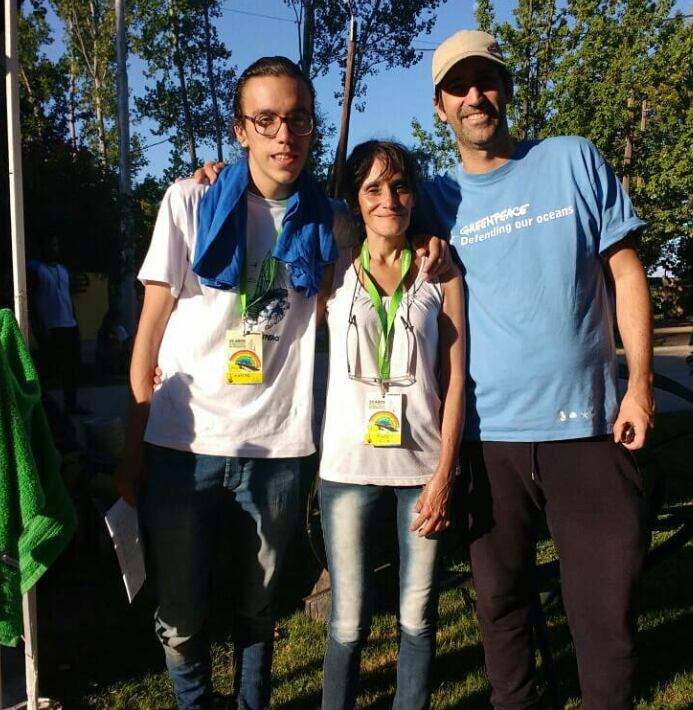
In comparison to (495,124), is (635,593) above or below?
below

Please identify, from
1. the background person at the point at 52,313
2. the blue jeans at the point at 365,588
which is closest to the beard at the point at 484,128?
the blue jeans at the point at 365,588

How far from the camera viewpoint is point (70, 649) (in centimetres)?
345

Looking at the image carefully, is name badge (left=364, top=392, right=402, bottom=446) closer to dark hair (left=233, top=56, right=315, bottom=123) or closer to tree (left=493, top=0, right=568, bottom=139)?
dark hair (left=233, top=56, right=315, bottom=123)

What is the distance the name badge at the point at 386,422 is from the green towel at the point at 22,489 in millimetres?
886

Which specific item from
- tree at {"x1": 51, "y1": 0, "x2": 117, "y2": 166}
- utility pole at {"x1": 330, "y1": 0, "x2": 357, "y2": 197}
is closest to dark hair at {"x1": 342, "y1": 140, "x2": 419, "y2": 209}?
utility pole at {"x1": 330, "y1": 0, "x2": 357, "y2": 197}

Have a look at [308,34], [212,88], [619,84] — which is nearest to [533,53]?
[619,84]

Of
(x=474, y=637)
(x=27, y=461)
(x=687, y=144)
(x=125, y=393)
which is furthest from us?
(x=687, y=144)

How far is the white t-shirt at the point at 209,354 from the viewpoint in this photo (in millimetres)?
2195

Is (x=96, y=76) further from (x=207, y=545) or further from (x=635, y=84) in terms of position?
(x=207, y=545)

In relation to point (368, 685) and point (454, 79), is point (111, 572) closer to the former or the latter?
point (368, 685)

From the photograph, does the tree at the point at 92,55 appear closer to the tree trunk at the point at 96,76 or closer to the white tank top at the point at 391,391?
the tree trunk at the point at 96,76

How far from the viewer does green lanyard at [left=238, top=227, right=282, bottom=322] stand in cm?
221

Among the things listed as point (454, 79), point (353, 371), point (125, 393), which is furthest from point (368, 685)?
point (125, 393)

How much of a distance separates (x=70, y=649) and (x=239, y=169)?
2442mm
